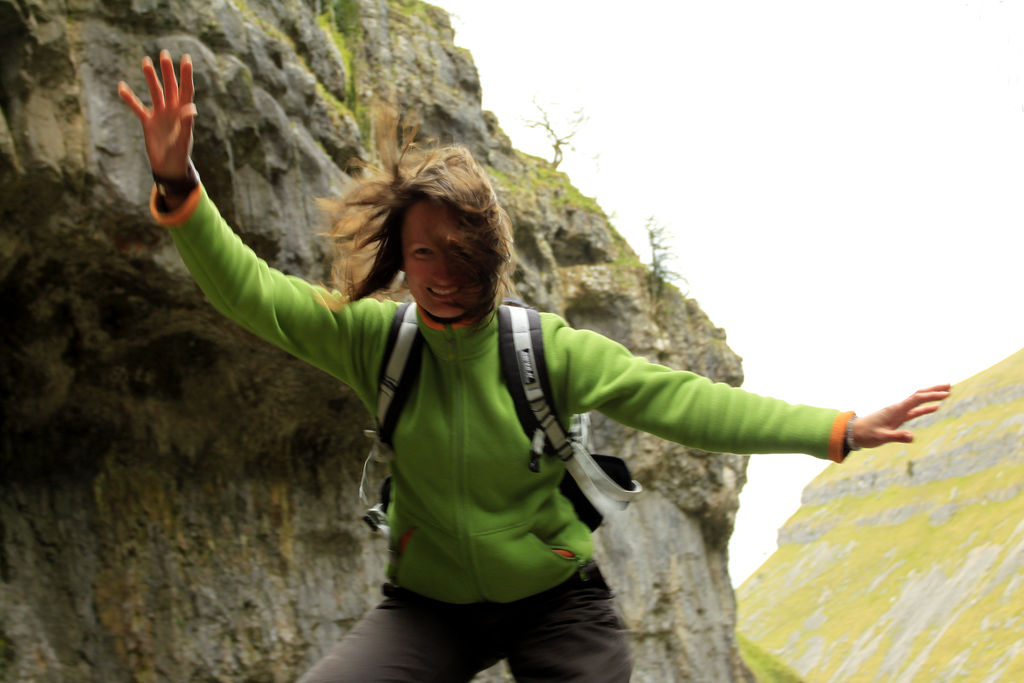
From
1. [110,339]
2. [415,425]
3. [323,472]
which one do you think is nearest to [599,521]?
[415,425]

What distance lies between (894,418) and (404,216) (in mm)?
1651

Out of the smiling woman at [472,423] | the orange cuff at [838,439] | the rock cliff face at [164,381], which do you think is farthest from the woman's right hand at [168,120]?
the rock cliff face at [164,381]

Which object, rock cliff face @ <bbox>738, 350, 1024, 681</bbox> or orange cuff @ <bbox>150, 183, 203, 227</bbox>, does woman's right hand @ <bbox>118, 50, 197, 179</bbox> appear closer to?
orange cuff @ <bbox>150, 183, 203, 227</bbox>

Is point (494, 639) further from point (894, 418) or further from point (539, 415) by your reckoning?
point (894, 418)

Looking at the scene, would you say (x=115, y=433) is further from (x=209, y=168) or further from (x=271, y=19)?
(x=271, y=19)

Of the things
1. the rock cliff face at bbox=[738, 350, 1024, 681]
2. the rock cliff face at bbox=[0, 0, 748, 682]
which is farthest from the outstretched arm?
the rock cliff face at bbox=[738, 350, 1024, 681]

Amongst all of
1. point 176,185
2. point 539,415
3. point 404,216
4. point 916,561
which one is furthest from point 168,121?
A: point 916,561

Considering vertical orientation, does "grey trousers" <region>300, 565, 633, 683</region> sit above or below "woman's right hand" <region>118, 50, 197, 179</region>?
below

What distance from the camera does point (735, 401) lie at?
8.44 ft

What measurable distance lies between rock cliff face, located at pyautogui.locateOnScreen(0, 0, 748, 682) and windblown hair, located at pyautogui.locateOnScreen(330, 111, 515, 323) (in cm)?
356

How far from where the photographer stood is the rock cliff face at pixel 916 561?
88.6 ft

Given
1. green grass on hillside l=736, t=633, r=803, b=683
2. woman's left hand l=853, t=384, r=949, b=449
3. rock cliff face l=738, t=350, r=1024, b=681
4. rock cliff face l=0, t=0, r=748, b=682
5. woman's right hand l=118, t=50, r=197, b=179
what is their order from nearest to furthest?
1. woman's right hand l=118, t=50, r=197, b=179
2. woman's left hand l=853, t=384, r=949, b=449
3. rock cliff face l=0, t=0, r=748, b=682
4. green grass on hillside l=736, t=633, r=803, b=683
5. rock cliff face l=738, t=350, r=1024, b=681

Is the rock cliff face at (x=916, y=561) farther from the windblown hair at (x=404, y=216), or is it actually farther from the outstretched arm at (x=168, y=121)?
the outstretched arm at (x=168, y=121)

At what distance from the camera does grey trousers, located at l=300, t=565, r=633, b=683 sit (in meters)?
2.45
